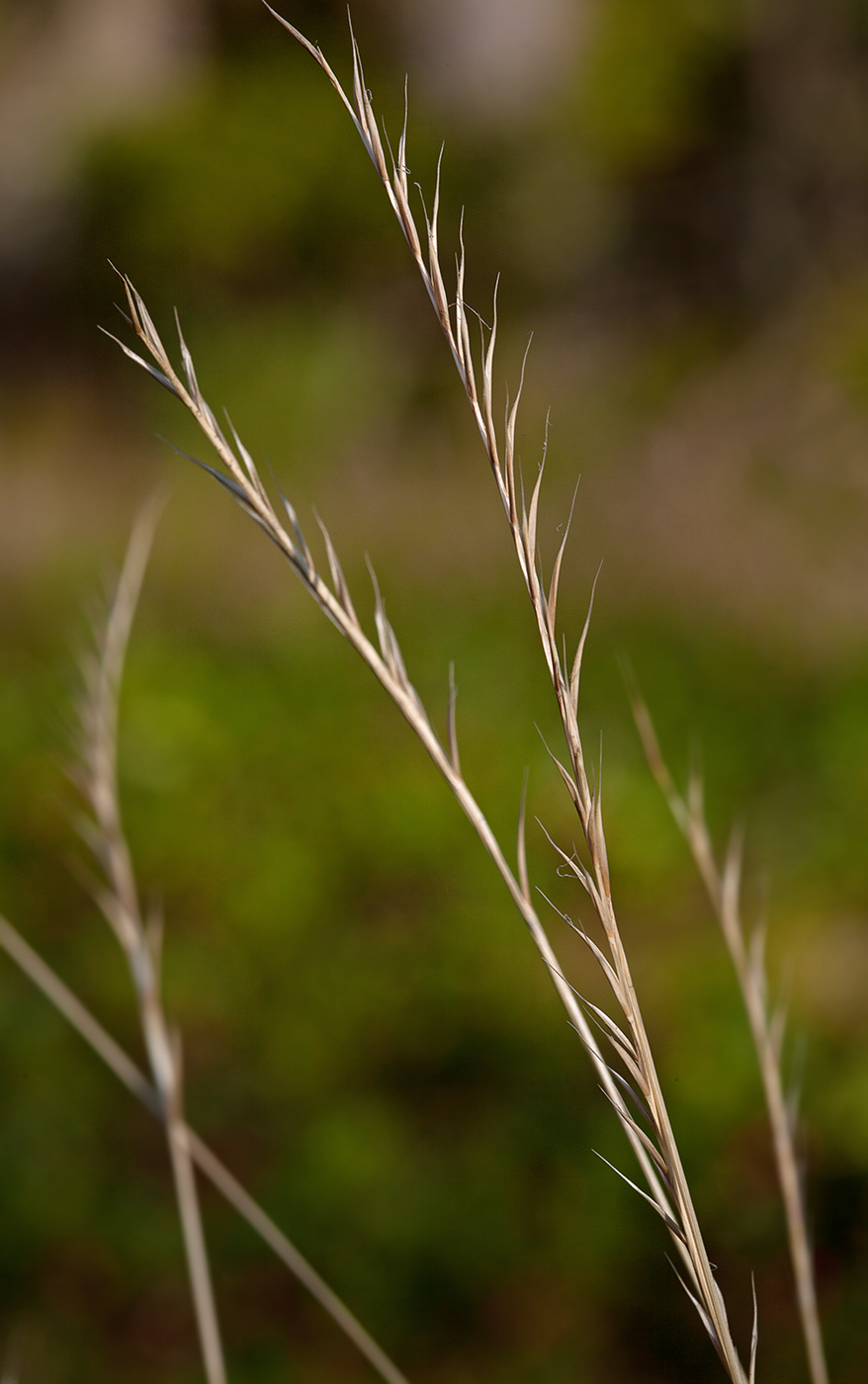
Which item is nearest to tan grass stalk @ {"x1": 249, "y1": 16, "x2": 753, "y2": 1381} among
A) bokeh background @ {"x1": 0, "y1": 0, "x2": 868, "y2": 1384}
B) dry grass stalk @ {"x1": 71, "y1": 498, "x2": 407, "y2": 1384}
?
dry grass stalk @ {"x1": 71, "y1": 498, "x2": 407, "y2": 1384}

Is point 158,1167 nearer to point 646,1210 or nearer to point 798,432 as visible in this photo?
point 646,1210

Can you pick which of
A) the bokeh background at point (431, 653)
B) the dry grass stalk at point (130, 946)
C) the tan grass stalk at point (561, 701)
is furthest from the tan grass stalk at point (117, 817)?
the bokeh background at point (431, 653)

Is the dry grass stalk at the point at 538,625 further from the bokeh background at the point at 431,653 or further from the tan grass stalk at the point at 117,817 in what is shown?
the bokeh background at the point at 431,653

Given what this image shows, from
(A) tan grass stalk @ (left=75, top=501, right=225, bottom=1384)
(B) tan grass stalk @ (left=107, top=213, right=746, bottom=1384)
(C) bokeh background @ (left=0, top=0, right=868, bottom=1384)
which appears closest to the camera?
(B) tan grass stalk @ (left=107, top=213, right=746, bottom=1384)

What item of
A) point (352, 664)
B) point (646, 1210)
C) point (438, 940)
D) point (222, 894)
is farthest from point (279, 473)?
point (646, 1210)

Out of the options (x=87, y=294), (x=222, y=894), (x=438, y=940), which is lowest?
(x=438, y=940)

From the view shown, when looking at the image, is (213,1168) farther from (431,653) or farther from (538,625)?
(431,653)

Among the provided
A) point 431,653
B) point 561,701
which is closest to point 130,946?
point 561,701

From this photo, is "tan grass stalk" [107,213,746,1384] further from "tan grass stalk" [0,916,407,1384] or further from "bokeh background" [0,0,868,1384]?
"bokeh background" [0,0,868,1384]
